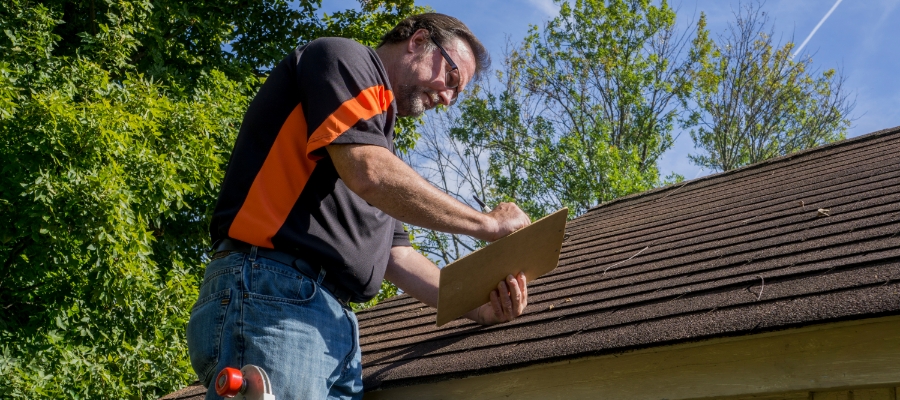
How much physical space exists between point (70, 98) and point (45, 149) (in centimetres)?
94

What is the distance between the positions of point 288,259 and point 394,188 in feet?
1.45

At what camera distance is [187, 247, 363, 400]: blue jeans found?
8.23ft

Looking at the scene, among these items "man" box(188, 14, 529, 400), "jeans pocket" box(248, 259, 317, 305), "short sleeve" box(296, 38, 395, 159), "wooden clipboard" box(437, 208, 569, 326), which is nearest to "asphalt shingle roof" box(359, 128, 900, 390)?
"wooden clipboard" box(437, 208, 569, 326)

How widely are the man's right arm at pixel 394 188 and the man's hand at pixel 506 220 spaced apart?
0.19m

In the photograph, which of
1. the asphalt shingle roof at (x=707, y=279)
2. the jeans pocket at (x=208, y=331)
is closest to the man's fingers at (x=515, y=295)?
the asphalt shingle roof at (x=707, y=279)

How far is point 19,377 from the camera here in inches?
334

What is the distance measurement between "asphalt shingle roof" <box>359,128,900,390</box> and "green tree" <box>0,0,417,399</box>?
378cm

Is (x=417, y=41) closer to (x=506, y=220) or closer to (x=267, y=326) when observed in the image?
(x=506, y=220)

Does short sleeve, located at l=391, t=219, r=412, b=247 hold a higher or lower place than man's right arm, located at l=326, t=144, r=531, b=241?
higher

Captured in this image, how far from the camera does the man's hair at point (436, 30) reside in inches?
126

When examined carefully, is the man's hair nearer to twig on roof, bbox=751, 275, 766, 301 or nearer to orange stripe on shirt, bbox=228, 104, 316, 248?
orange stripe on shirt, bbox=228, 104, 316, 248

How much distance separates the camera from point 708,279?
356cm

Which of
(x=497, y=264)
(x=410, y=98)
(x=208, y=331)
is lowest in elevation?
(x=208, y=331)

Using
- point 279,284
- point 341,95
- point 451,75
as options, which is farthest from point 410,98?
point 279,284
